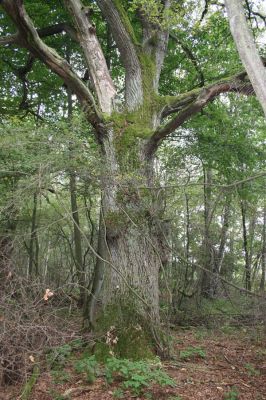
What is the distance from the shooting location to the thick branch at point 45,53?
641 centimetres

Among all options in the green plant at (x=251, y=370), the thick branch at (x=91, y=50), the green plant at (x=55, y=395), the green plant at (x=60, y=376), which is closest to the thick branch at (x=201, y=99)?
the thick branch at (x=91, y=50)

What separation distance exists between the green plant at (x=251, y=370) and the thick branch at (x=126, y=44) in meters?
5.45

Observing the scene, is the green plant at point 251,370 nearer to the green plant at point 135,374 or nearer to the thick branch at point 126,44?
the green plant at point 135,374

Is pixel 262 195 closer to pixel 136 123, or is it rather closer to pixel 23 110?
pixel 136 123

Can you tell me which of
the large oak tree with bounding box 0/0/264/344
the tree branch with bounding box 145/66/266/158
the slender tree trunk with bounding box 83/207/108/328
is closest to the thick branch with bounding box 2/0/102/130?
the large oak tree with bounding box 0/0/264/344

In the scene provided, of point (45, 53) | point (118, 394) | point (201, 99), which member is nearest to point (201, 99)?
point (201, 99)

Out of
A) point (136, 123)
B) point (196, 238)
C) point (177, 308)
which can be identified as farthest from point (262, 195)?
point (136, 123)

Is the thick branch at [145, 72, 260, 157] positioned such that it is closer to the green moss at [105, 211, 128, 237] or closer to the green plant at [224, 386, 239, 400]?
the green moss at [105, 211, 128, 237]

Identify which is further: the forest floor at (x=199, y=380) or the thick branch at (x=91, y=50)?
the thick branch at (x=91, y=50)

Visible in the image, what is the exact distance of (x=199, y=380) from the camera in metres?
5.37

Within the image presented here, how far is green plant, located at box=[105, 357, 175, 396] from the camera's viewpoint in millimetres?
4758

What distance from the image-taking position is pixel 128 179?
18.9 feet

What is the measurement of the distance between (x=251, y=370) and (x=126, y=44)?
684 centimetres

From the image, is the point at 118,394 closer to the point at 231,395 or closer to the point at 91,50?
the point at 231,395
